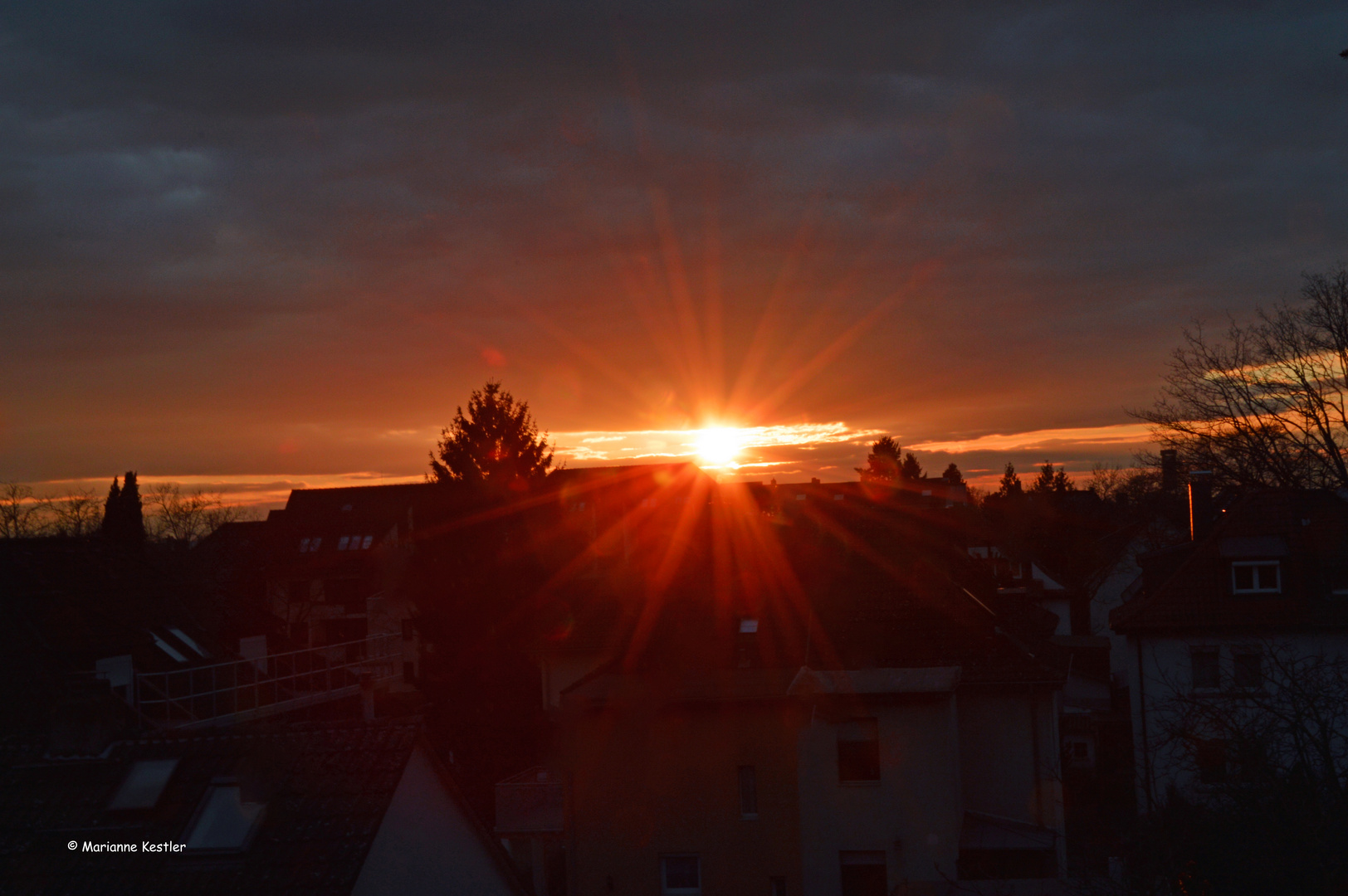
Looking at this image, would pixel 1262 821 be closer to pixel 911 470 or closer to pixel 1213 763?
pixel 1213 763

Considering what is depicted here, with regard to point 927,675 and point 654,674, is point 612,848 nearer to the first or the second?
point 654,674

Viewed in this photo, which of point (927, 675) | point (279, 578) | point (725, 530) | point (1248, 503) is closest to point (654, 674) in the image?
point (927, 675)

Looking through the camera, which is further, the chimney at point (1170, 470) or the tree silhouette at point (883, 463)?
the tree silhouette at point (883, 463)

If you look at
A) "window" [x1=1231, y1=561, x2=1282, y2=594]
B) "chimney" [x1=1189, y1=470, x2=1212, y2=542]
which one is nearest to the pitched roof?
"window" [x1=1231, y1=561, x2=1282, y2=594]

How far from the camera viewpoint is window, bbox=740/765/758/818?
64.5 ft

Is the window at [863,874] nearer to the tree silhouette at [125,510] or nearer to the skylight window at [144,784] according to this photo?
the skylight window at [144,784]

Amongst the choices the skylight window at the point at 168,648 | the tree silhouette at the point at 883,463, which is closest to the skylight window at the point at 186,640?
the skylight window at the point at 168,648

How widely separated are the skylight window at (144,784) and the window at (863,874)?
40.1 ft

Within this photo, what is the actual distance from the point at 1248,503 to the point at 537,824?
22386 mm

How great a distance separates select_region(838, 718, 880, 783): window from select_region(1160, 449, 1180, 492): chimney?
23248mm

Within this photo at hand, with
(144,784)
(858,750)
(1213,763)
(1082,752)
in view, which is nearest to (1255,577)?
(1082,752)

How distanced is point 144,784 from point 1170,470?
146ft

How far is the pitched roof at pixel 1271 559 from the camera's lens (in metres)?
28.0

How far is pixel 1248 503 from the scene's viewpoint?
29531 mm
